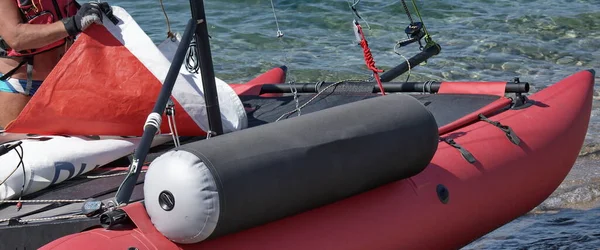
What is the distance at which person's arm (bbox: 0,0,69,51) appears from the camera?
4.18m

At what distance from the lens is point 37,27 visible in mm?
4191

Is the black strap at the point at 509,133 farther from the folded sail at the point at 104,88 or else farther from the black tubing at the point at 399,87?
the folded sail at the point at 104,88

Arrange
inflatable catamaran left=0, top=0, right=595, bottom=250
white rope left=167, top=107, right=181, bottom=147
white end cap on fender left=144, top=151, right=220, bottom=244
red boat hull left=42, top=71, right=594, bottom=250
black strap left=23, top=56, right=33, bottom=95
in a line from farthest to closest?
black strap left=23, top=56, right=33, bottom=95 → white rope left=167, top=107, right=181, bottom=147 → red boat hull left=42, top=71, right=594, bottom=250 → inflatable catamaran left=0, top=0, right=595, bottom=250 → white end cap on fender left=144, top=151, right=220, bottom=244

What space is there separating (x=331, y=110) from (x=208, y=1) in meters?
6.87

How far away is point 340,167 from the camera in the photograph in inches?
138

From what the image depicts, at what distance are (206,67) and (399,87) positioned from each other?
136cm

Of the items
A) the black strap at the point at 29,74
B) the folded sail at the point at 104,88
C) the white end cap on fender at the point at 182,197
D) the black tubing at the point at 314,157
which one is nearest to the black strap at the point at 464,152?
the black tubing at the point at 314,157

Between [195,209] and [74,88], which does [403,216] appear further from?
[74,88]

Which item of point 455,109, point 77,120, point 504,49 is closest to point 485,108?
point 455,109

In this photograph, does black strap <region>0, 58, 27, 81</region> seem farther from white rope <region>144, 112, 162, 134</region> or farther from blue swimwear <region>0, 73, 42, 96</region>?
white rope <region>144, 112, 162, 134</region>

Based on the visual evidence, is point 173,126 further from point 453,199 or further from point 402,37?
point 402,37

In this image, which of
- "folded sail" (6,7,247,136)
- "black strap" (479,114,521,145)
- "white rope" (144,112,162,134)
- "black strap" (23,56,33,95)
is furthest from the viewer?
"black strap" (479,114,521,145)

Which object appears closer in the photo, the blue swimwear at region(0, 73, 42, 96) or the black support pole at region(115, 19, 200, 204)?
the black support pole at region(115, 19, 200, 204)

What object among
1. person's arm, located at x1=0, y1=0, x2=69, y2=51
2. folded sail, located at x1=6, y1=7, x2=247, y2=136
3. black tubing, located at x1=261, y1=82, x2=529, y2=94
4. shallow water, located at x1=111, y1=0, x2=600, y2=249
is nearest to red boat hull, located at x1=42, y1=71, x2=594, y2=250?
black tubing, located at x1=261, y1=82, x2=529, y2=94
